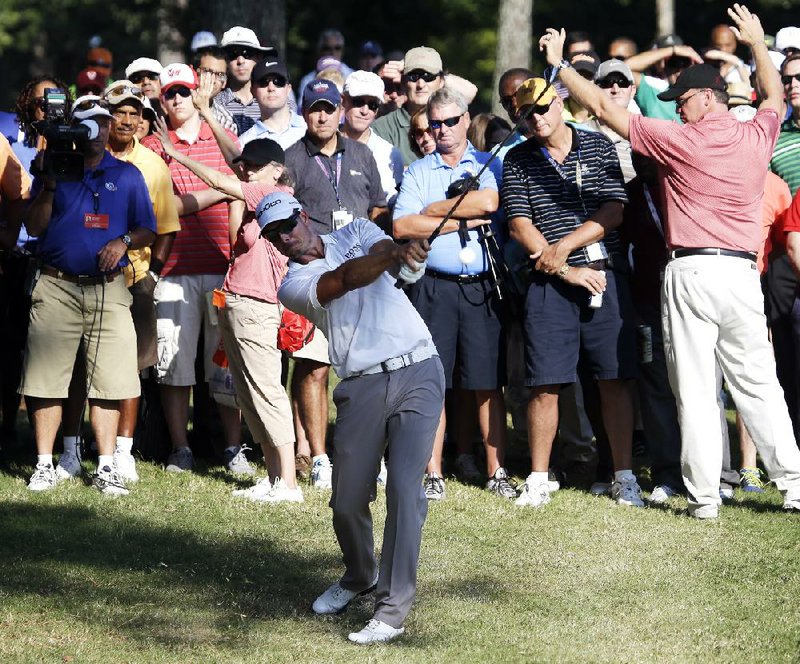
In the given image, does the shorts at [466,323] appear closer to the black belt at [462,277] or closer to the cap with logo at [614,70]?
the black belt at [462,277]

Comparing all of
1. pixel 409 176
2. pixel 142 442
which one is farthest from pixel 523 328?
pixel 142 442

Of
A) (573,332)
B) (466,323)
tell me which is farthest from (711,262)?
(466,323)

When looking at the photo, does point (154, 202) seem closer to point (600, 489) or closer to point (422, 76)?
point (422, 76)

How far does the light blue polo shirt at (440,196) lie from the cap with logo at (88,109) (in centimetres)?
200

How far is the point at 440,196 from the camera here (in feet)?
30.7

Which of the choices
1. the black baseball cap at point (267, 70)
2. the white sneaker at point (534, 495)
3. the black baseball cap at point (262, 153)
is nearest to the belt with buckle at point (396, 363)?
the black baseball cap at point (262, 153)

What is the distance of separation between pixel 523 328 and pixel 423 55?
3.11 meters

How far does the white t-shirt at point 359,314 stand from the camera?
6395 millimetres

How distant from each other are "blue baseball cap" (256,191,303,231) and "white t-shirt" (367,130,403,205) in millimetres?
3749

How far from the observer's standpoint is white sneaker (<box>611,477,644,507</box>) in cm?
905

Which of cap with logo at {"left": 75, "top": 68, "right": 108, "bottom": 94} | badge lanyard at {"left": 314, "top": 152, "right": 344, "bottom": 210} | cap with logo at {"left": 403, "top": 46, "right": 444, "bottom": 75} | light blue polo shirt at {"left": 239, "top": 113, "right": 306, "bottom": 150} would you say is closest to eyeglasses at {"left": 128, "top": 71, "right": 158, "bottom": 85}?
cap with logo at {"left": 75, "top": 68, "right": 108, "bottom": 94}

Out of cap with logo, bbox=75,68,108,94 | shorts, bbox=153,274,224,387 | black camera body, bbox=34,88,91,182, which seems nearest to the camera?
black camera body, bbox=34,88,91,182

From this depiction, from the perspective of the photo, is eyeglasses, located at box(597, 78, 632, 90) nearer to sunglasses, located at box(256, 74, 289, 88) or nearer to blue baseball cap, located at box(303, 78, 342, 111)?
blue baseball cap, located at box(303, 78, 342, 111)

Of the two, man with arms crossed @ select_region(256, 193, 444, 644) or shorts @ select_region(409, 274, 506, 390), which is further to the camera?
shorts @ select_region(409, 274, 506, 390)
